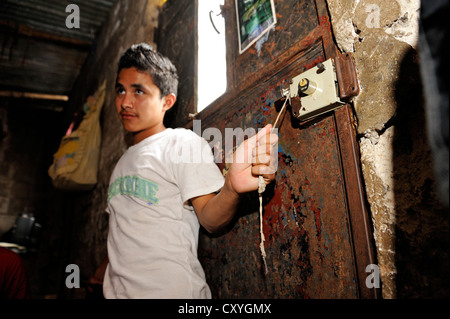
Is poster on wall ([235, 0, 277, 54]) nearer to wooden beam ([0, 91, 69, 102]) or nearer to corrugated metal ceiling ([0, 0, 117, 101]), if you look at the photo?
corrugated metal ceiling ([0, 0, 117, 101])

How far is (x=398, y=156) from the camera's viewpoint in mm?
698

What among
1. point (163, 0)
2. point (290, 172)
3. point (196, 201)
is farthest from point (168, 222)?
point (163, 0)

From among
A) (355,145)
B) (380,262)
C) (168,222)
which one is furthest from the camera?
(168,222)

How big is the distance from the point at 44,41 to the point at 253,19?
195 inches

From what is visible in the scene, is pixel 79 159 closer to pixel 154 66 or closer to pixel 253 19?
pixel 154 66

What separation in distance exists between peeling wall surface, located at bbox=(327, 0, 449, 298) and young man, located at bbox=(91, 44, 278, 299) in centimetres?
31

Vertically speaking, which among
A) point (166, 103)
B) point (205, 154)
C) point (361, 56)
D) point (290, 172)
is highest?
point (166, 103)

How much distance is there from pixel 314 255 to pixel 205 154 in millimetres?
631

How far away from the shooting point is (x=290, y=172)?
994 millimetres

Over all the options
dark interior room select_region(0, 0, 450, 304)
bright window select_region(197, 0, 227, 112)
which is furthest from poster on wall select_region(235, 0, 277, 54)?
bright window select_region(197, 0, 227, 112)

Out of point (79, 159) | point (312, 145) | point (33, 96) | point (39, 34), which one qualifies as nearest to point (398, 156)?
point (312, 145)

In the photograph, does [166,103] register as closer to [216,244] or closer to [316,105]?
[216,244]

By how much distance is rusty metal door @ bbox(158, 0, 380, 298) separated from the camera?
78 cm

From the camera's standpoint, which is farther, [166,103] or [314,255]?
[166,103]
